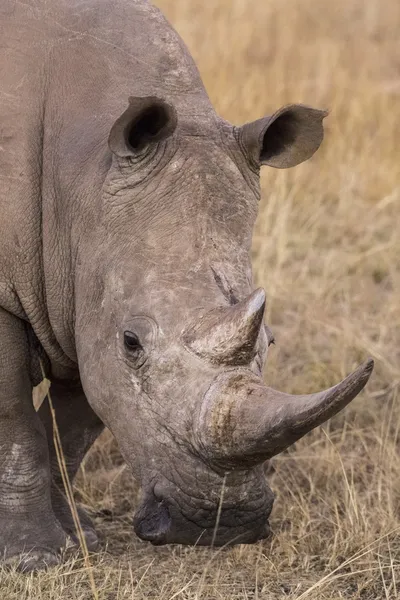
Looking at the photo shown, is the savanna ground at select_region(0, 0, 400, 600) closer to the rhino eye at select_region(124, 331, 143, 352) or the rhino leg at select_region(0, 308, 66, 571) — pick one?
the rhino leg at select_region(0, 308, 66, 571)

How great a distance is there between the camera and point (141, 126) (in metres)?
5.07

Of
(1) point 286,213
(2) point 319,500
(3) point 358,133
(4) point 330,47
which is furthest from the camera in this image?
(4) point 330,47

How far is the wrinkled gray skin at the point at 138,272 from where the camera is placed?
4.64 meters

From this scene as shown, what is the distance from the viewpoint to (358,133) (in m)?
11.3

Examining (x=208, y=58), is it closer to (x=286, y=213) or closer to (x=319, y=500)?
(x=286, y=213)

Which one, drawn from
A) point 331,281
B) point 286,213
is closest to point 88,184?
point 331,281

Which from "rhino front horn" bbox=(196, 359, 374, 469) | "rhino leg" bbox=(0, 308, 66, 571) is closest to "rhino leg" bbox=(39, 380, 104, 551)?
"rhino leg" bbox=(0, 308, 66, 571)

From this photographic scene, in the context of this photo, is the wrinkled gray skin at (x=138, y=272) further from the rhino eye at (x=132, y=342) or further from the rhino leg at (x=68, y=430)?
the rhino leg at (x=68, y=430)

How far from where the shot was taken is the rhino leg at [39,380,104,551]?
242 inches

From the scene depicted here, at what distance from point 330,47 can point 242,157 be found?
757 cm

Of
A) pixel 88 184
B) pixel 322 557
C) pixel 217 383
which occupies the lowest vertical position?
pixel 322 557

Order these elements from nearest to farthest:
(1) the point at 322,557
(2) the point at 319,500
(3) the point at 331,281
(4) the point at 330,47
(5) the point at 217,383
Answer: (5) the point at 217,383, (1) the point at 322,557, (2) the point at 319,500, (3) the point at 331,281, (4) the point at 330,47

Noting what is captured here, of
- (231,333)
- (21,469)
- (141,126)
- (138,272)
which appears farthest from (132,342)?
(21,469)

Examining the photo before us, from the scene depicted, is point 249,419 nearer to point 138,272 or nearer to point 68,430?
point 138,272
